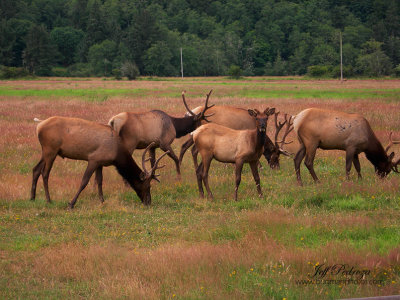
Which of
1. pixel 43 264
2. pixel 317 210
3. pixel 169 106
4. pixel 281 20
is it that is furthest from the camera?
pixel 281 20

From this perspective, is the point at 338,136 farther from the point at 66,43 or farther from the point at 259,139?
the point at 66,43

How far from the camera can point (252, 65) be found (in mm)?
102188

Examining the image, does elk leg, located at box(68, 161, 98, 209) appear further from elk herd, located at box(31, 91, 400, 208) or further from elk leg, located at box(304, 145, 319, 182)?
elk leg, located at box(304, 145, 319, 182)

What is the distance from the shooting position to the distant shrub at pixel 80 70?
93938mm

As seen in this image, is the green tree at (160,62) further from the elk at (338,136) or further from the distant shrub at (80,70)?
the elk at (338,136)

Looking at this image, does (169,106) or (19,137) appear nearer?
(19,137)

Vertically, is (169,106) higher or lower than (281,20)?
lower

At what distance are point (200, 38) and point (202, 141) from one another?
111 meters

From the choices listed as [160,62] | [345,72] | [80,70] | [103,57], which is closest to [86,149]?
[345,72]

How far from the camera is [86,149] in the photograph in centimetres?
1080

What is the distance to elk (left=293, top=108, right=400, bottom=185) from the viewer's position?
12.6 meters

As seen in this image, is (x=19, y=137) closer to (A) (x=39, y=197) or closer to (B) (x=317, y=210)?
(A) (x=39, y=197)

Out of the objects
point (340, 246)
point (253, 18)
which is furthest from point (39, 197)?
point (253, 18)

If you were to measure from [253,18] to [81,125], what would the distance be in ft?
413
